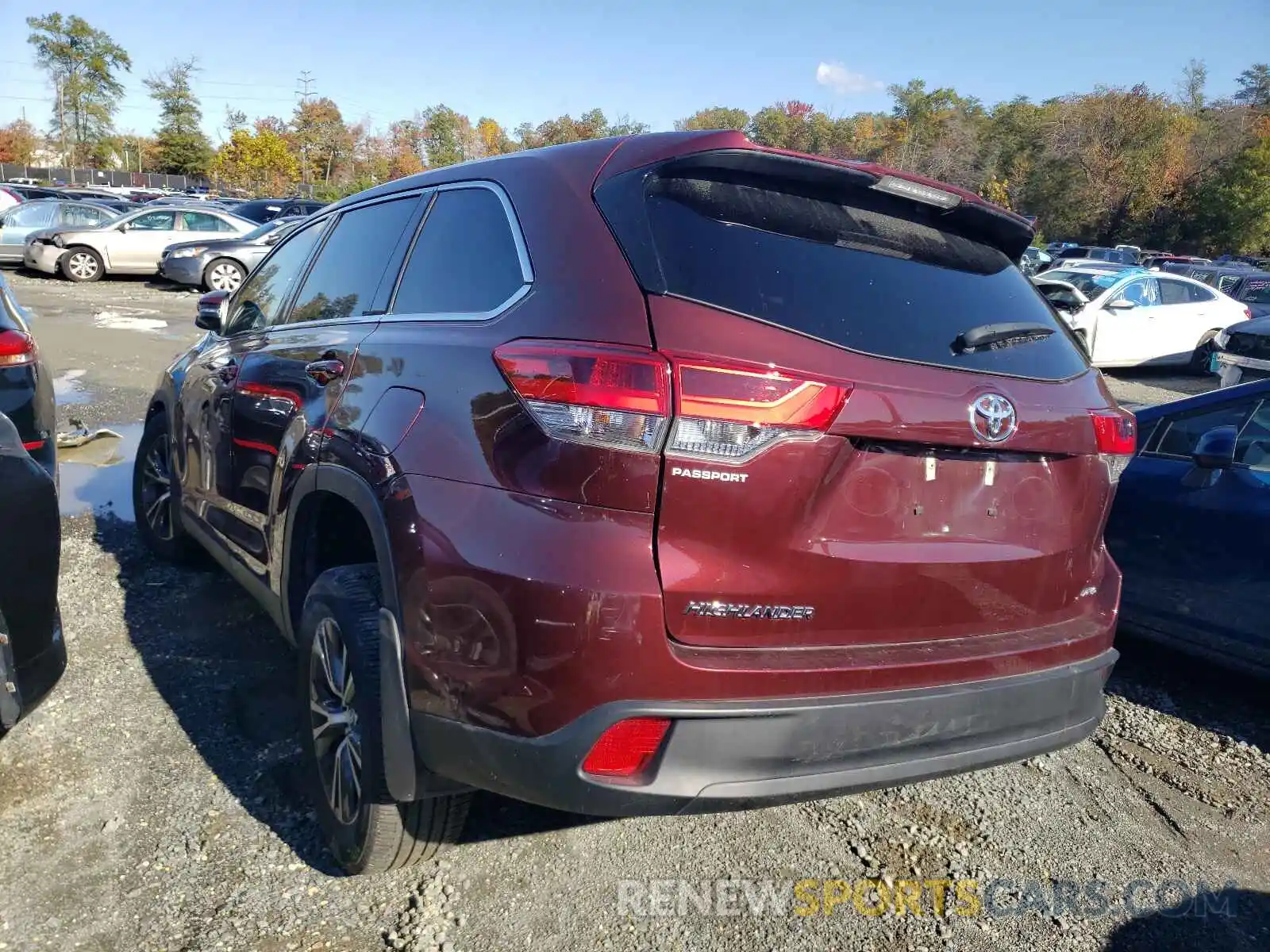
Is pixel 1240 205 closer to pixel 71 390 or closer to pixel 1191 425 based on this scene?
pixel 1191 425

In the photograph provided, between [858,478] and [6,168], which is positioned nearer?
[858,478]

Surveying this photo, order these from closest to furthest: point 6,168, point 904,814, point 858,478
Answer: point 858,478
point 904,814
point 6,168

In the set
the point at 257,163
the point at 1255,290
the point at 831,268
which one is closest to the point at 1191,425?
the point at 831,268

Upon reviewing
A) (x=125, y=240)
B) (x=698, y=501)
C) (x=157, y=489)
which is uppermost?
(x=698, y=501)

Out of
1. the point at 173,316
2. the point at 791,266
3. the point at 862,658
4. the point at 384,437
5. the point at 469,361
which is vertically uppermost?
the point at 791,266

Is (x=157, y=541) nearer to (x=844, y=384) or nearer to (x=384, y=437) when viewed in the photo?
(x=384, y=437)

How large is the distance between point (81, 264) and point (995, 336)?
20.3 metres

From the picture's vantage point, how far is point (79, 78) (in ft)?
228

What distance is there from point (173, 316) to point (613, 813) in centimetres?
1478


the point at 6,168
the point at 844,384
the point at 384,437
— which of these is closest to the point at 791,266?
the point at 844,384

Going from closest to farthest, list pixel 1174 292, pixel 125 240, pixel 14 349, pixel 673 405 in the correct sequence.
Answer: pixel 673 405 < pixel 14 349 < pixel 1174 292 < pixel 125 240

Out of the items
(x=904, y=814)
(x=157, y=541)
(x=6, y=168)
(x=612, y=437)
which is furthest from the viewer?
(x=6, y=168)

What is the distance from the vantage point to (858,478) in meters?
2.09

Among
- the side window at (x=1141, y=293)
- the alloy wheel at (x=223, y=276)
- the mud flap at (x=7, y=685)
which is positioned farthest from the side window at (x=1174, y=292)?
the mud flap at (x=7, y=685)
